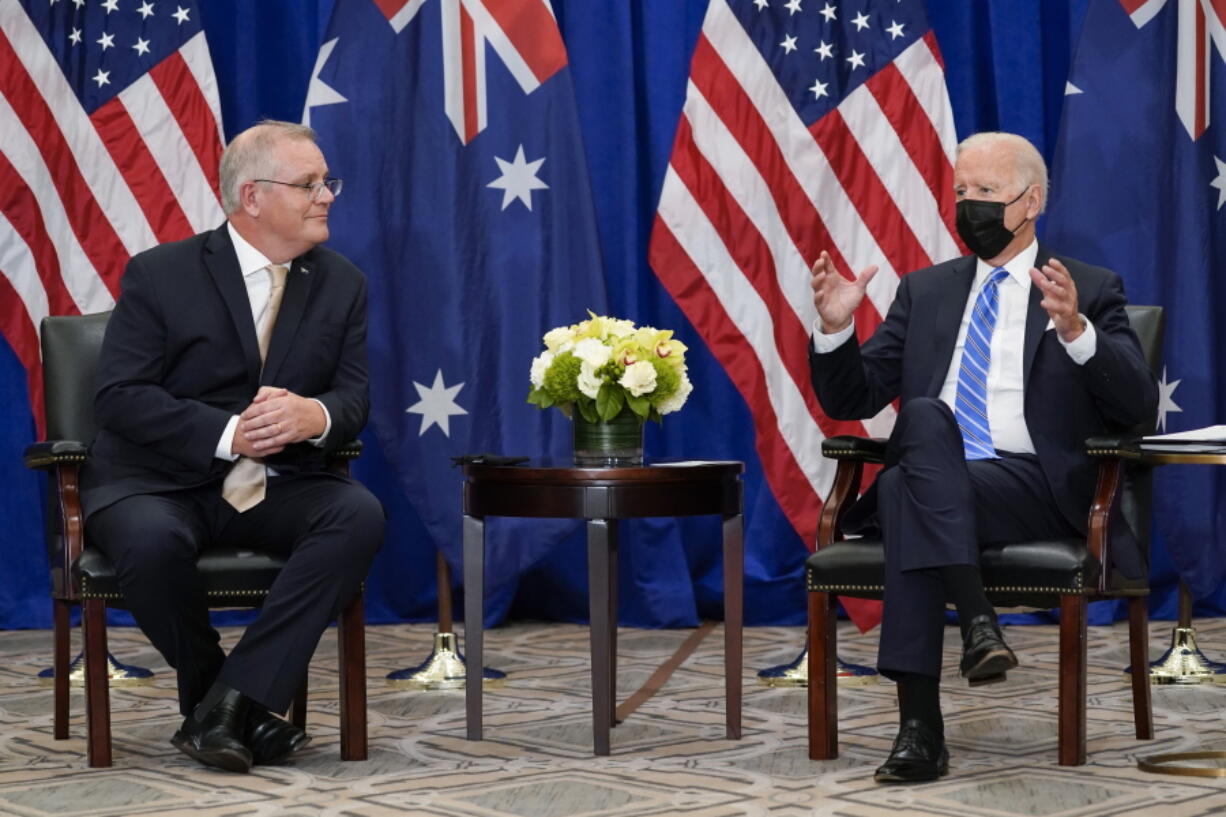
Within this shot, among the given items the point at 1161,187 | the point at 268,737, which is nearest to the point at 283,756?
the point at 268,737

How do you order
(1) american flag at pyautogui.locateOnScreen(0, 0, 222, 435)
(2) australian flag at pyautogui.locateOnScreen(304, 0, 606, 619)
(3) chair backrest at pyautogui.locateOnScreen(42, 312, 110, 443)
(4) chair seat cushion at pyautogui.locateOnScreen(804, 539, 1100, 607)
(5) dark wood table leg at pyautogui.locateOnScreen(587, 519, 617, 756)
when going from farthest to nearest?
1. (1) american flag at pyautogui.locateOnScreen(0, 0, 222, 435)
2. (2) australian flag at pyautogui.locateOnScreen(304, 0, 606, 619)
3. (3) chair backrest at pyautogui.locateOnScreen(42, 312, 110, 443)
4. (5) dark wood table leg at pyautogui.locateOnScreen(587, 519, 617, 756)
5. (4) chair seat cushion at pyautogui.locateOnScreen(804, 539, 1100, 607)

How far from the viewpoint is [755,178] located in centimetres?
532

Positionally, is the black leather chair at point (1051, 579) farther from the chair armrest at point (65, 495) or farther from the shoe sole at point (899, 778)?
the chair armrest at point (65, 495)

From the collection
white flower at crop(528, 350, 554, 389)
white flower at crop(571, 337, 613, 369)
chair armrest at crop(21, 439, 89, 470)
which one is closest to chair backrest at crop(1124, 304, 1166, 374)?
white flower at crop(571, 337, 613, 369)

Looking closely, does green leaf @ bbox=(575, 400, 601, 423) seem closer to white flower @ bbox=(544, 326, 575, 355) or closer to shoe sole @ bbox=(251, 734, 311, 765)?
white flower @ bbox=(544, 326, 575, 355)

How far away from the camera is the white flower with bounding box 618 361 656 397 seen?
358cm

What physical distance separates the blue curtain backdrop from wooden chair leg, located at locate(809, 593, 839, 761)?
7.00ft

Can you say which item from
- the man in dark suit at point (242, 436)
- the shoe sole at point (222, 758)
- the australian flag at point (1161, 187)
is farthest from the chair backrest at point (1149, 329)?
the shoe sole at point (222, 758)

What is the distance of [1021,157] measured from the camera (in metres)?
3.71

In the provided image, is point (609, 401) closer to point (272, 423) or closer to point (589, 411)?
point (589, 411)

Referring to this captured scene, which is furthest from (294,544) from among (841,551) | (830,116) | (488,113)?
(830,116)

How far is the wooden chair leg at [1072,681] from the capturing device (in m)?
3.29

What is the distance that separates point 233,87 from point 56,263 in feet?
2.83

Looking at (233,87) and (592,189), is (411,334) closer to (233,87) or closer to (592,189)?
(592,189)
